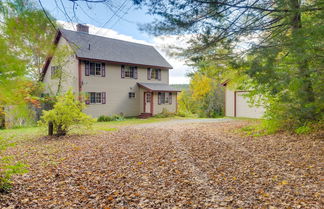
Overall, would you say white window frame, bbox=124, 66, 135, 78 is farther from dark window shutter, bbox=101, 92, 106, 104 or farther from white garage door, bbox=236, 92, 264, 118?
white garage door, bbox=236, 92, 264, 118

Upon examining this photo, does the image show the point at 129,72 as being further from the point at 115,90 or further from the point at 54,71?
the point at 54,71

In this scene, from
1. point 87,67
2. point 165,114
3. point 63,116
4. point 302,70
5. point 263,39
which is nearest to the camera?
point 302,70

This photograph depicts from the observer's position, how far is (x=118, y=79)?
19172mm

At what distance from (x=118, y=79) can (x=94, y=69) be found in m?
2.18

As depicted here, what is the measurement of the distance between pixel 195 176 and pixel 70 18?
3.52 metres

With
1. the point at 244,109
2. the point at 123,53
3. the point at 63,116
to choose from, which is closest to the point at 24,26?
the point at 63,116

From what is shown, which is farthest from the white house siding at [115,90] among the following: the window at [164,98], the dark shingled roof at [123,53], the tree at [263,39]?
the tree at [263,39]

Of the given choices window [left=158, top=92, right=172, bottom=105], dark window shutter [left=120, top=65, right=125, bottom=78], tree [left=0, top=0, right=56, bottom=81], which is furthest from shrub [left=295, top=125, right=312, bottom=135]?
dark window shutter [left=120, top=65, right=125, bottom=78]

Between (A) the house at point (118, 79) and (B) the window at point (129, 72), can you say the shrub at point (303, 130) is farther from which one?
(B) the window at point (129, 72)

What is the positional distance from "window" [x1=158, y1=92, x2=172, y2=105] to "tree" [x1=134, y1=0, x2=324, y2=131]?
43.6 ft

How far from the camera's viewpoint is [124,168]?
5.28 m

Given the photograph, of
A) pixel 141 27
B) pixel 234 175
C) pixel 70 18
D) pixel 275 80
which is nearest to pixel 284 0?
pixel 275 80

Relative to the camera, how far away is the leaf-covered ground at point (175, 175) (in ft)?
11.6

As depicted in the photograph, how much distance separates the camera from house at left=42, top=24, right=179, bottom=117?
17.2 m
